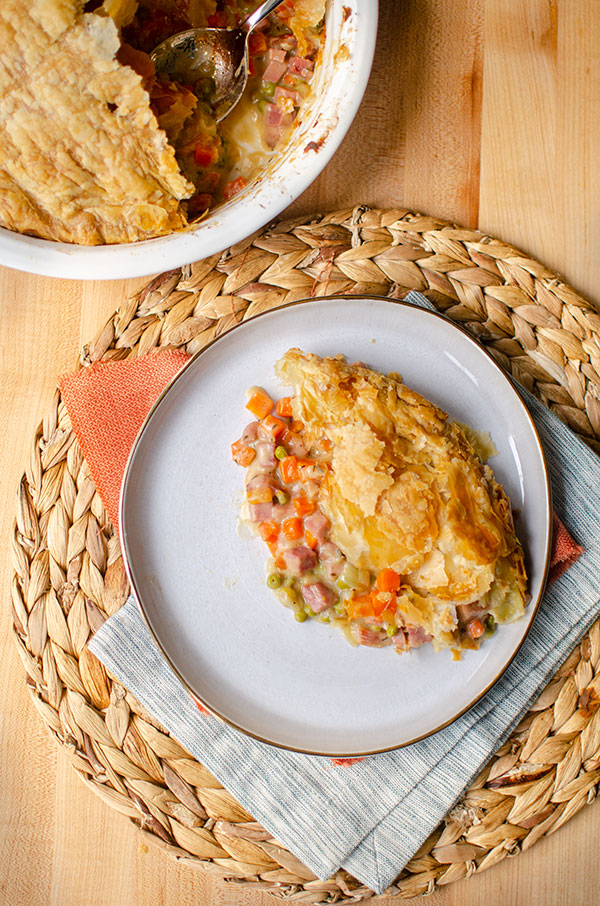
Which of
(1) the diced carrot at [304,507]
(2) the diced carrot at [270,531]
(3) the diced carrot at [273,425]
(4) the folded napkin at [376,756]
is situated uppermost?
(3) the diced carrot at [273,425]

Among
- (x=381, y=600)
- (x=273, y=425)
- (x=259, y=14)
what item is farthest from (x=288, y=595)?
(x=259, y=14)

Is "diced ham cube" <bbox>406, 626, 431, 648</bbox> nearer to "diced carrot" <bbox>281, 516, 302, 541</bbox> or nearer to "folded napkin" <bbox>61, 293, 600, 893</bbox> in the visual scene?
"folded napkin" <bbox>61, 293, 600, 893</bbox>

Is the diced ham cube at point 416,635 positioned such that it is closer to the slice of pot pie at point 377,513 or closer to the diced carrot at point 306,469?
the slice of pot pie at point 377,513

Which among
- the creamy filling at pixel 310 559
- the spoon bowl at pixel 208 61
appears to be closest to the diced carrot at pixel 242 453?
the creamy filling at pixel 310 559

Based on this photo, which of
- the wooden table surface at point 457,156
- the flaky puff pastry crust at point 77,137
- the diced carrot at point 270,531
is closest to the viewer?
the flaky puff pastry crust at point 77,137

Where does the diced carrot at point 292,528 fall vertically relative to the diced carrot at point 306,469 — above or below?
below

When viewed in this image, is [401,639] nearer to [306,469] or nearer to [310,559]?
[310,559]
